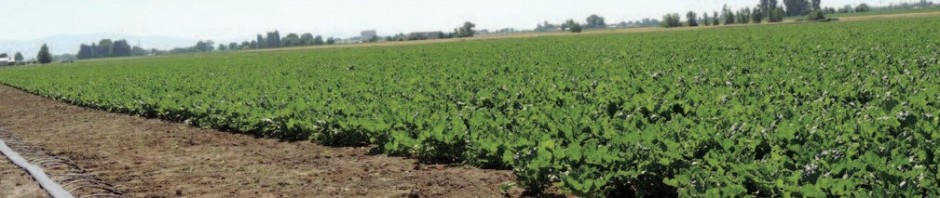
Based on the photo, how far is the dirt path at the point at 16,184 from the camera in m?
8.91

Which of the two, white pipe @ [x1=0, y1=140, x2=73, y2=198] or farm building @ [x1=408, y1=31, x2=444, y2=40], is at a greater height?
farm building @ [x1=408, y1=31, x2=444, y2=40]

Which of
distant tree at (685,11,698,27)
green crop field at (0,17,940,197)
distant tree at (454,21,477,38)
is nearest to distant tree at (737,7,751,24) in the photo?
distant tree at (685,11,698,27)

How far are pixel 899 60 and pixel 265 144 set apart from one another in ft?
41.6

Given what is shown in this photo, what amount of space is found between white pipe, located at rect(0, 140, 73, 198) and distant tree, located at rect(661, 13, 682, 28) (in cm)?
10826

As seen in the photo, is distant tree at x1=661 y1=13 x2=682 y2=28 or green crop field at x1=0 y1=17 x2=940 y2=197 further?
distant tree at x1=661 y1=13 x2=682 y2=28

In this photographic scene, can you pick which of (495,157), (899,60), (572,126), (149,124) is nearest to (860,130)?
(572,126)

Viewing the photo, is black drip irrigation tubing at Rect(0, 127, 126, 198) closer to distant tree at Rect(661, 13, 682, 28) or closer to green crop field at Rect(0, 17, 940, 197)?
green crop field at Rect(0, 17, 940, 197)

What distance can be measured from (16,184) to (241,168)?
251 centimetres

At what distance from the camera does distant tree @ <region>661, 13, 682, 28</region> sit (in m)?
116

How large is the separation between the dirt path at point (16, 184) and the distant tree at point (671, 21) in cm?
10944

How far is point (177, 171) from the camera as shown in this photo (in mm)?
10070

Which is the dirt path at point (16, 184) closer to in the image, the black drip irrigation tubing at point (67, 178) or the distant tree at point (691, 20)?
the black drip irrigation tubing at point (67, 178)

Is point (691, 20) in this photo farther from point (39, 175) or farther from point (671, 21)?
point (39, 175)

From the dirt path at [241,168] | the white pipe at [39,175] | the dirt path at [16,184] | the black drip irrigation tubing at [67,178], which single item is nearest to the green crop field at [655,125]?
the dirt path at [241,168]
